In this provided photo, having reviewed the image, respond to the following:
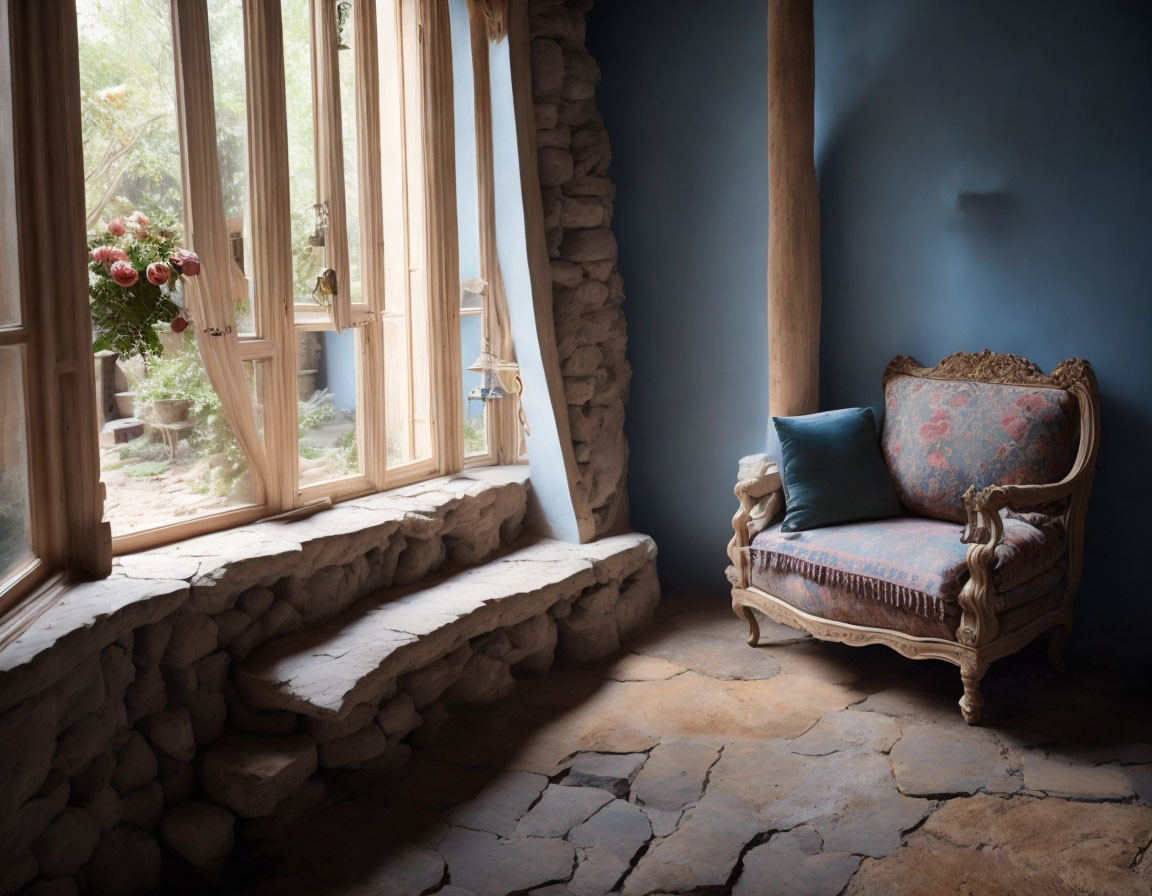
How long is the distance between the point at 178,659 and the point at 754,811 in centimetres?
168

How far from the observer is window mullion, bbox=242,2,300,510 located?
3395 millimetres

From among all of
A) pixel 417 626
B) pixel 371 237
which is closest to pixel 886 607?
pixel 417 626

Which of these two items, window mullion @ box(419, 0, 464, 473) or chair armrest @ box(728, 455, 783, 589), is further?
window mullion @ box(419, 0, 464, 473)

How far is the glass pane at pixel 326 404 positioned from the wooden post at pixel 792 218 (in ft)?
5.71

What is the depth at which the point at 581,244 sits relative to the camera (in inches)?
173

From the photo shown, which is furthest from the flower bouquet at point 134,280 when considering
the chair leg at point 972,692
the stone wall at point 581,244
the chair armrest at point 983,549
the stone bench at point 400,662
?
the chair leg at point 972,692

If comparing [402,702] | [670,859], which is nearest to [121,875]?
[402,702]

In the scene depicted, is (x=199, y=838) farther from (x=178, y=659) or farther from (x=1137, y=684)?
(x=1137, y=684)

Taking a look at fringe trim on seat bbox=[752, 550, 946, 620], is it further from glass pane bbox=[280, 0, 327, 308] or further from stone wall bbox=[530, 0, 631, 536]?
glass pane bbox=[280, 0, 327, 308]

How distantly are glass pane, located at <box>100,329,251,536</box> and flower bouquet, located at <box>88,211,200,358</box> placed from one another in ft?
0.38

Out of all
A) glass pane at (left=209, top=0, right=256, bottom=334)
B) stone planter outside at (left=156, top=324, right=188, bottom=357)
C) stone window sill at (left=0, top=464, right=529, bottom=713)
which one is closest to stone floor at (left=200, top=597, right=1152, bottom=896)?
stone window sill at (left=0, top=464, right=529, bottom=713)

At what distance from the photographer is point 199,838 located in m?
2.66

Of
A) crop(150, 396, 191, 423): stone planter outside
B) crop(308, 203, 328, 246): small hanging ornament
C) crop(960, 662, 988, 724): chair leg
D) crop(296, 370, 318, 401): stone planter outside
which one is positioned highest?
crop(308, 203, 328, 246): small hanging ornament

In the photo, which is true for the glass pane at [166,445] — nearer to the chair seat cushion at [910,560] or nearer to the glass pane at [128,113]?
the glass pane at [128,113]
